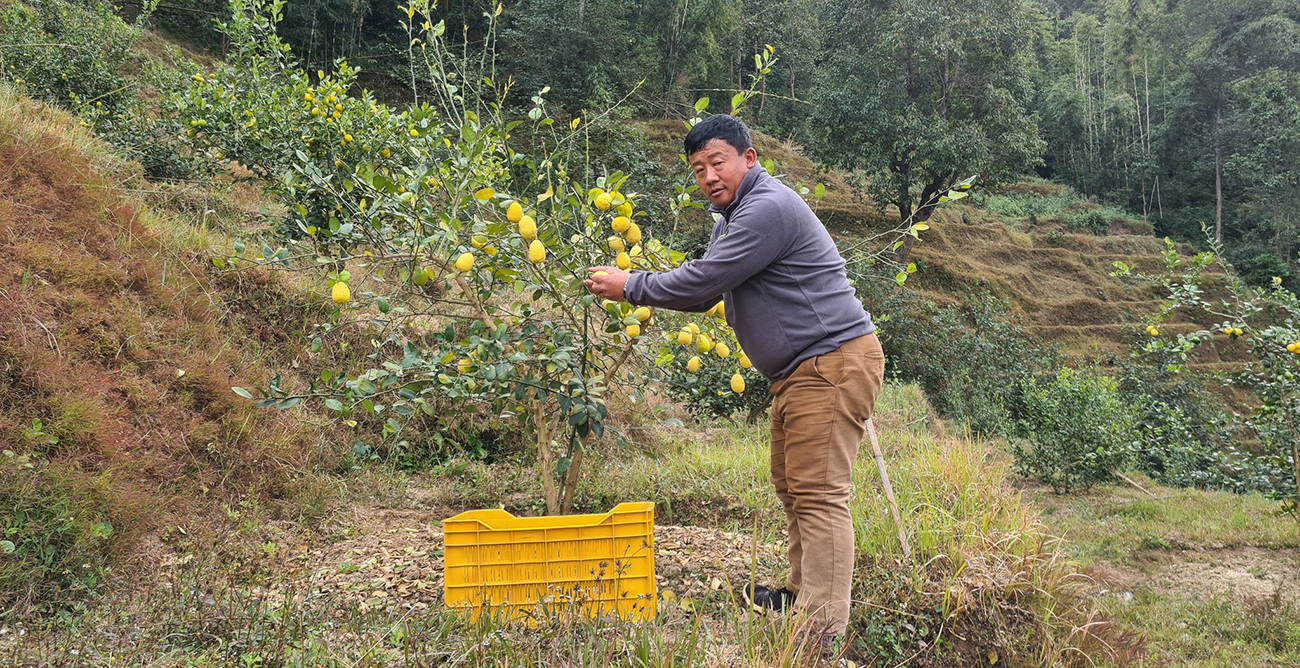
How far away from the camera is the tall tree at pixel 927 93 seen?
16828mm

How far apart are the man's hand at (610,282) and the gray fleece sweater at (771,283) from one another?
27 millimetres

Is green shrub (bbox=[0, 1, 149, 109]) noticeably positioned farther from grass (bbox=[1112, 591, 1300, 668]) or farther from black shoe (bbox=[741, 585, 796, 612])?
grass (bbox=[1112, 591, 1300, 668])

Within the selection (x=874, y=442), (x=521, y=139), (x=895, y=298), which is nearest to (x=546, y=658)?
(x=874, y=442)

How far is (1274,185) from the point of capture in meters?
27.9

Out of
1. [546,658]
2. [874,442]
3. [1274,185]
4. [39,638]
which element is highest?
[1274,185]

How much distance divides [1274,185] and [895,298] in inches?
1054

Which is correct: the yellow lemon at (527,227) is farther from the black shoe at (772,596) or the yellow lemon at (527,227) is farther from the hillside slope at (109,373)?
the hillside slope at (109,373)

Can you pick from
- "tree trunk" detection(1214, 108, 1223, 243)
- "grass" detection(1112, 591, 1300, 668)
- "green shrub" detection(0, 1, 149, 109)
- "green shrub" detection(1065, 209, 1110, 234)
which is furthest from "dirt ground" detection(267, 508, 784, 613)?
"tree trunk" detection(1214, 108, 1223, 243)

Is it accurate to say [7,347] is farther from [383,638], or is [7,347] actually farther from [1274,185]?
[1274,185]

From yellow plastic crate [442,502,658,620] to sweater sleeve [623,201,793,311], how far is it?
632 millimetres

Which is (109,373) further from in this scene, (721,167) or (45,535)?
(721,167)

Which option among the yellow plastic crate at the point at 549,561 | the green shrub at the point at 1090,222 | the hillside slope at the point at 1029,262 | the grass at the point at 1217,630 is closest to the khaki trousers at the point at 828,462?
the yellow plastic crate at the point at 549,561

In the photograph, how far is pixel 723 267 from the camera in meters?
2.03

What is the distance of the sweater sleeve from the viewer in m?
2.00
